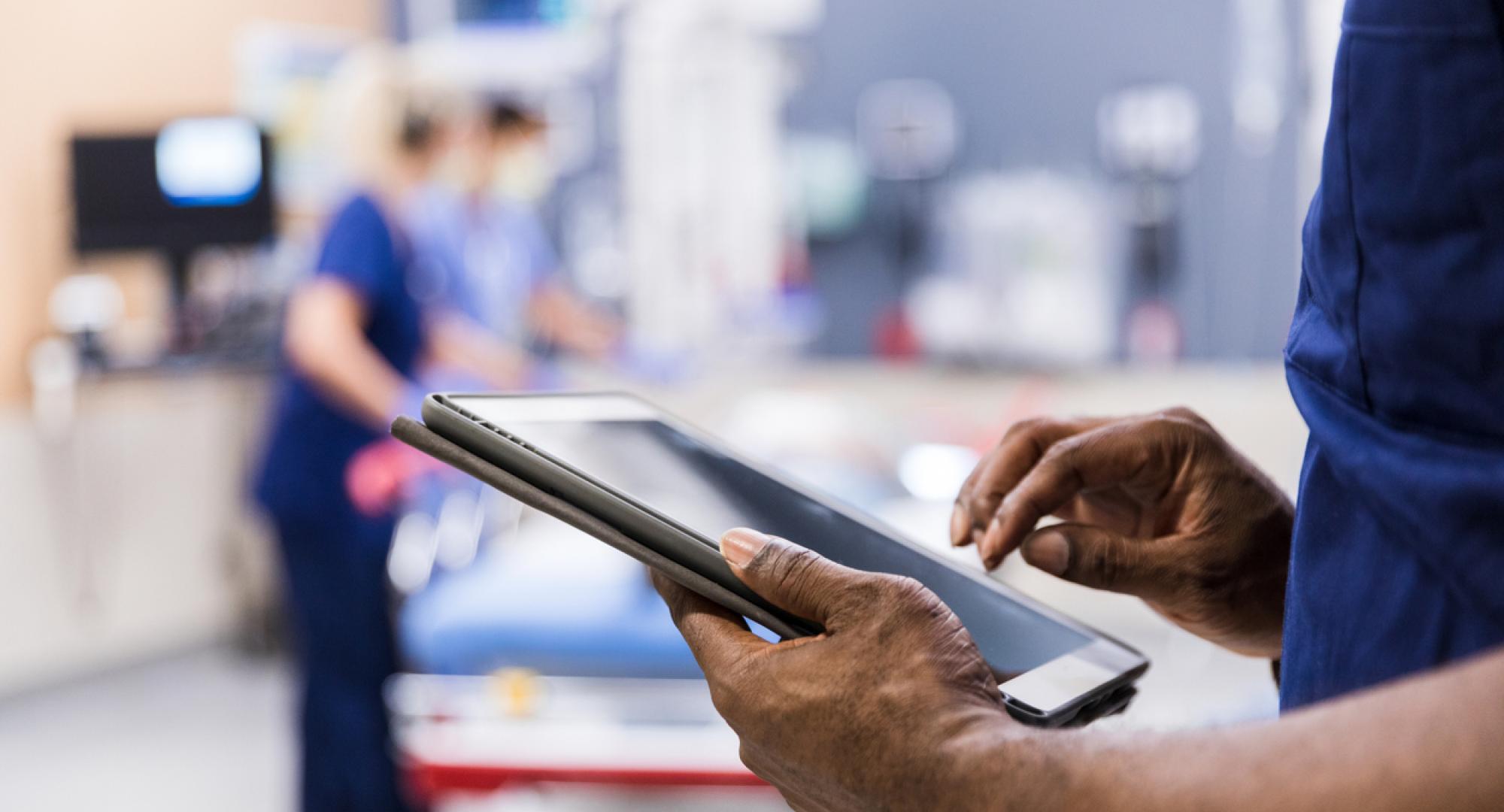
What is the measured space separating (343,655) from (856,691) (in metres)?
2.24

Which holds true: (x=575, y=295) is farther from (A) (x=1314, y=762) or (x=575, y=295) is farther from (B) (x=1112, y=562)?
(A) (x=1314, y=762)

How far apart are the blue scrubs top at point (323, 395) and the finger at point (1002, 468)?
1.87 metres

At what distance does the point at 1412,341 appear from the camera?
1.83 ft

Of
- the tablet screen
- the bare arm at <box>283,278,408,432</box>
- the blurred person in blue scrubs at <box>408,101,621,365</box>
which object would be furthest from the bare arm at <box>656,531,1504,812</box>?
the blurred person in blue scrubs at <box>408,101,621,365</box>

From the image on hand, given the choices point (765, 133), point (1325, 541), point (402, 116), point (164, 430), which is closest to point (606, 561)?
point (402, 116)

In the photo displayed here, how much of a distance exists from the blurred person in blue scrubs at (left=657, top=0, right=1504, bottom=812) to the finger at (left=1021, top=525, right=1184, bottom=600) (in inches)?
7.5

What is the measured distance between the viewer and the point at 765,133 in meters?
4.31

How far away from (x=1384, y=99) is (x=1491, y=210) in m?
0.06

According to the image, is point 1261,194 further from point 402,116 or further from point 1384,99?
point 1384,99

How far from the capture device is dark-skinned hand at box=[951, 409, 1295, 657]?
0.89 metres

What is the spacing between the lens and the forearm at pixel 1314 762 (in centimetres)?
48

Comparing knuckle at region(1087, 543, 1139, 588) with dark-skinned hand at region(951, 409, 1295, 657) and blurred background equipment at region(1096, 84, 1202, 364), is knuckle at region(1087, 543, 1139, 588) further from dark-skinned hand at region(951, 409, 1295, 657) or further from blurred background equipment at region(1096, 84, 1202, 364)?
blurred background equipment at region(1096, 84, 1202, 364)

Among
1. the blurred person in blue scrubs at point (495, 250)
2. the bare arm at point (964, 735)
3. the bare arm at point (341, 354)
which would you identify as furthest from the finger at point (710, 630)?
the blurred person in blue scrubs at point (495, 250)

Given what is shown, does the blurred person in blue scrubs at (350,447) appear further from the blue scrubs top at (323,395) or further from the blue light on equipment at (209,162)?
the blue light on equipment at (209,162)
